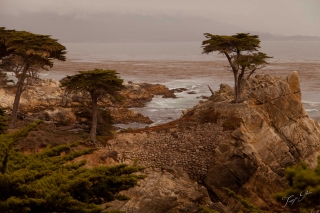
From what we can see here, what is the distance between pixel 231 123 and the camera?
20.8 m

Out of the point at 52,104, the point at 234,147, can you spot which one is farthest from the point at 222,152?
the point at 52,104

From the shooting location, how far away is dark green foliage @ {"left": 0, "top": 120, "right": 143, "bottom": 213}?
6.52 metres

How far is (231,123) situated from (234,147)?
3.30 metres

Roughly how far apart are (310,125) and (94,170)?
17960 mm

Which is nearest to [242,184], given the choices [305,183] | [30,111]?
[305,183]

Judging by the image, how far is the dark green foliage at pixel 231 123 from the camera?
20.5 m

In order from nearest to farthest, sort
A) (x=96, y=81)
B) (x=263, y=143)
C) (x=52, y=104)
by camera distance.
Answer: (x=96, y=81) → (x=263, y=143) → (x=52, y=104)

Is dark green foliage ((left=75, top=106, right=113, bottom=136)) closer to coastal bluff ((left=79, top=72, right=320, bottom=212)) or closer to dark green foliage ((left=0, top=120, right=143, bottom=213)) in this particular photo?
coastal bluff ((left=79, top=72, right=320, bottom=212))

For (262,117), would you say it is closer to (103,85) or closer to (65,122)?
(103,85)

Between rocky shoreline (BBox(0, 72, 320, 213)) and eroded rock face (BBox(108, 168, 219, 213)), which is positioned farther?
rocky shoreline (BBox(0, 72, 320, 213))

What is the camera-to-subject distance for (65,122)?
3077 cm

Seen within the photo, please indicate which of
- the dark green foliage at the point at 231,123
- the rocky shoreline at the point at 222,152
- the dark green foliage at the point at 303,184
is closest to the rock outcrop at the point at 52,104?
the rocky shoreline at the point at 222,152

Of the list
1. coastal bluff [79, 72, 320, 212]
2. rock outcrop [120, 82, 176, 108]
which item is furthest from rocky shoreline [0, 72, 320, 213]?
rock outcrop [120, 82, 176, 108]

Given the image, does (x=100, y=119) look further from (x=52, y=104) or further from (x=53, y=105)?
(x=52, y=104)
